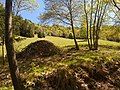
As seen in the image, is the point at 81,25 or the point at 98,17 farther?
the point at 81,25

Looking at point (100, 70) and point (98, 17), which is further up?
point (98, 17)

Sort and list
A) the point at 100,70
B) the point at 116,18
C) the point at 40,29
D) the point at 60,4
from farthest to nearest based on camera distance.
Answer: the point at 40,29 < the point at 60,4 < the point at 116,18 < the point at 100,70

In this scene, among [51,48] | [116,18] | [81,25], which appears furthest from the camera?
[81,25]

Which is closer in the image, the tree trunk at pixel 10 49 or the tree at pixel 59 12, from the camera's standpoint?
the tree trunk at pixel 10 49

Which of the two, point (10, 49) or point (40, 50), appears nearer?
point (10, 49)

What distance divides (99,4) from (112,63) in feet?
54.1

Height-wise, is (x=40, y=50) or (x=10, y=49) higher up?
(x=10, y=49)

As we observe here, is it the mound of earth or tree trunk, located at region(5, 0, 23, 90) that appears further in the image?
the mound of earth

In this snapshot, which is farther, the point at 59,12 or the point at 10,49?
the point at 59,12

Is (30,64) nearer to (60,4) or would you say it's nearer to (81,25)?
(60,4)

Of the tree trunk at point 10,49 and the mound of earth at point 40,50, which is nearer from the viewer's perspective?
the tree trunk at point 10,49

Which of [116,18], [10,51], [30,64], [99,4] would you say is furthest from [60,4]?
[10,51]

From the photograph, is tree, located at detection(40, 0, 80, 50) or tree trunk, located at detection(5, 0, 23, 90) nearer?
tree trunk, located at detection(5, 0, 23, 90)

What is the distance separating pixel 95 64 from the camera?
1706 centimetres
